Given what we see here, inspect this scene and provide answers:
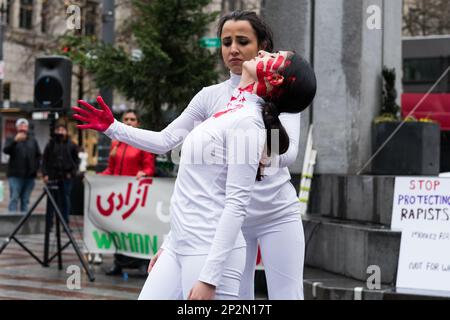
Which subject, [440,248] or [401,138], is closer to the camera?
[440,248]

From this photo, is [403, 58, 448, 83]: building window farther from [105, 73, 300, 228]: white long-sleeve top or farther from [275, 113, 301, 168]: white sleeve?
[275, 113, 301, 168]: white sleeve

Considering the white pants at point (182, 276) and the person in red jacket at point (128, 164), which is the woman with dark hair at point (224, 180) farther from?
the person in red jacket at point (128, 164)

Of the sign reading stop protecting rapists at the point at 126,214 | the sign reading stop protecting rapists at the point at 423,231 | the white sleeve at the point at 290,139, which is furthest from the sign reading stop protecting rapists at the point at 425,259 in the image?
the white sleeve at the point at 290,139

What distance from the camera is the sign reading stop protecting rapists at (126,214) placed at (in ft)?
33.7

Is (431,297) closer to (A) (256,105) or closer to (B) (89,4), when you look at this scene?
(A) (256,105)

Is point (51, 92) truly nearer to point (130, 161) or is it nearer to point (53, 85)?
point (53, 85)

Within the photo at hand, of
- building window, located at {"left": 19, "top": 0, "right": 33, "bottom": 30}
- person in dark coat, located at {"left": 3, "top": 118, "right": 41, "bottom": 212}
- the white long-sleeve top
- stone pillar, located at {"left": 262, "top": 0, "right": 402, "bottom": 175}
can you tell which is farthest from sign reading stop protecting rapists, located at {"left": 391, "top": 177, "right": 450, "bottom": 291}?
building window, located at {"left": 19, "top": 0, "right": 33, "bottom": 30}

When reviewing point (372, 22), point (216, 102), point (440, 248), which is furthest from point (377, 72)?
point (216, 102)

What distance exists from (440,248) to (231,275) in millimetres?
4711

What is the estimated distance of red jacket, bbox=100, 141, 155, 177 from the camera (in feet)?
34.1

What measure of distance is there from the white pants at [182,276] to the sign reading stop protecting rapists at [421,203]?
185 inches

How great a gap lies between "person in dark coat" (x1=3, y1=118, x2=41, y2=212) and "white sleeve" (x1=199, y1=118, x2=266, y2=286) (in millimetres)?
14127

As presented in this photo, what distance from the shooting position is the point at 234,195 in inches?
132

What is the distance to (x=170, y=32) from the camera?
1410 cm
